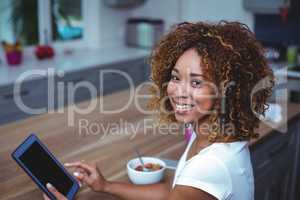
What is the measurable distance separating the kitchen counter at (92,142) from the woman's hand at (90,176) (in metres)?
0.03

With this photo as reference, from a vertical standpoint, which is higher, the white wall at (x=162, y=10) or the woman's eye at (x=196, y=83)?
the white wall at (x=162, y=10)

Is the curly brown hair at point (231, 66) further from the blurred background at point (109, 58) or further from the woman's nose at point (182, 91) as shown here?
the blurred background at point (109, 58)

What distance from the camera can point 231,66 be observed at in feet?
3.72

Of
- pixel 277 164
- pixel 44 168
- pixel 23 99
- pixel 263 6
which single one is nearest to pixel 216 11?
pixel 263 6

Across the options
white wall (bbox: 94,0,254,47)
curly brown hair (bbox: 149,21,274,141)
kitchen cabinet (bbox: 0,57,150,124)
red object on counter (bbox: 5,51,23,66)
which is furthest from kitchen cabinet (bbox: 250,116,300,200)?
red object on counter (bbox: 5,51,23,66)

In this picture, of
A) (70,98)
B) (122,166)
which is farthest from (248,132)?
(70,98)

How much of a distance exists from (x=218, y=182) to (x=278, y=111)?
1044 millimetres

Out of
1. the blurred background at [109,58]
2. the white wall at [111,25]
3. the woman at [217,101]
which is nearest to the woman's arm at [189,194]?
the woman at [217,101]

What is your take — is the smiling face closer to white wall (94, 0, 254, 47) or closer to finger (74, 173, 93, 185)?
finger (74, 173, 93, 185)

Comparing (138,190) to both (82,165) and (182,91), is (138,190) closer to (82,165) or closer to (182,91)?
(82,165)

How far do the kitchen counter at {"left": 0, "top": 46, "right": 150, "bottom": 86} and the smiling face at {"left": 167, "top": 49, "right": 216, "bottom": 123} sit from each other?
76.6 inches

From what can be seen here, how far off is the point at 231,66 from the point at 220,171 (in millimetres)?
251

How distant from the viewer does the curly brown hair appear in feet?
→ 3.73

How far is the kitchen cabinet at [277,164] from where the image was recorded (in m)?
1.87
